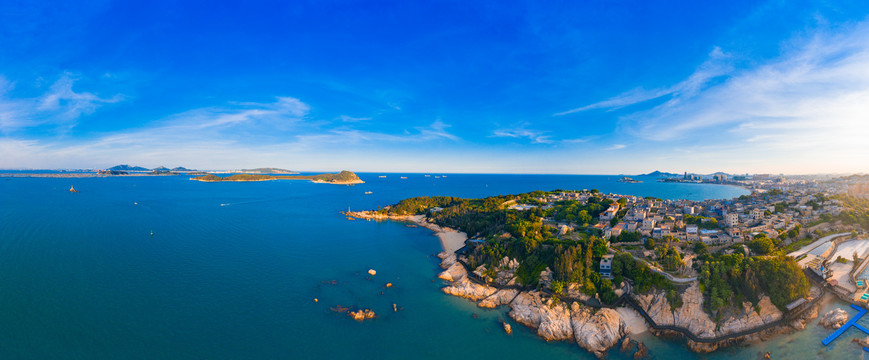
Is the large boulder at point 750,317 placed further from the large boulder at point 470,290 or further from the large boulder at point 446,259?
the large boulder at point 446,259

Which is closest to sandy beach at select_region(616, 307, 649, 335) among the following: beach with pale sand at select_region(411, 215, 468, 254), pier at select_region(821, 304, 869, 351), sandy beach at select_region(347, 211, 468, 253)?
pier at select_region(821, 304, 869, 351)

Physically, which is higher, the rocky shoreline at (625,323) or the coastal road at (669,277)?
the coastal road at (669,277)

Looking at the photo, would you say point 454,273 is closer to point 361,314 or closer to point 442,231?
point 361,314

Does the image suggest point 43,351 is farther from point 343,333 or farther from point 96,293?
point 343,333

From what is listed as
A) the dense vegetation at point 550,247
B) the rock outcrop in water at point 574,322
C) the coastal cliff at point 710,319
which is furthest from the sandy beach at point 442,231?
the coastal cliff at point 710,319

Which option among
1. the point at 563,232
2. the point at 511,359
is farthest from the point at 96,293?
the point at 563,232
